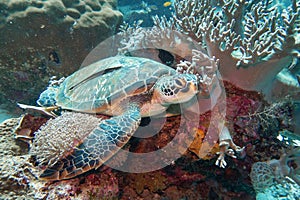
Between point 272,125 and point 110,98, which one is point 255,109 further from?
point 110,98

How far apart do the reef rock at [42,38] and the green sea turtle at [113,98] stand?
1.59m

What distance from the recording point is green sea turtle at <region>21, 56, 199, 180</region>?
6.14 ft

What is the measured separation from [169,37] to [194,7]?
56 centimetres

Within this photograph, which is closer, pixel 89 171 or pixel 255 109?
pixel 89 171

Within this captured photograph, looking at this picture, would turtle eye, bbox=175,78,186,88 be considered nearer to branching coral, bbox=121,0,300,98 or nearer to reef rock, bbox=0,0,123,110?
branching coral, bbox=121,0,300,98

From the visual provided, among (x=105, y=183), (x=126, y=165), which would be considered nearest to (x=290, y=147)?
(x=126, y=165)

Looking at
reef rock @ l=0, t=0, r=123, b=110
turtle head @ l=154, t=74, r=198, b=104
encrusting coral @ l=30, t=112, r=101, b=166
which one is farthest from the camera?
reef rock @ l=0, t=0, r=123, b=110

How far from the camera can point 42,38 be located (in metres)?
4.61

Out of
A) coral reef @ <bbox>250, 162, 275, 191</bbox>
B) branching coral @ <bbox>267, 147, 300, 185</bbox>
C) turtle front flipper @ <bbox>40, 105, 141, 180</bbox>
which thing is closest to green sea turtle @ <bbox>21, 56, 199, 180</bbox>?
turtle front flipper @ <bbox>40, 105, 141, 180</bbox>

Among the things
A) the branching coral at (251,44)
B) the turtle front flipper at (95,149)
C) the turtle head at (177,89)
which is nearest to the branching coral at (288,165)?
the branching coral at (251,44)

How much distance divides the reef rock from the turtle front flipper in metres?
3.31

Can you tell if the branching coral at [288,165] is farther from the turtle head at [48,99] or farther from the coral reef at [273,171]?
the turtle head at [48,99]

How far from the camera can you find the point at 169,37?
3.18m

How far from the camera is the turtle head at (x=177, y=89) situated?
215cm
